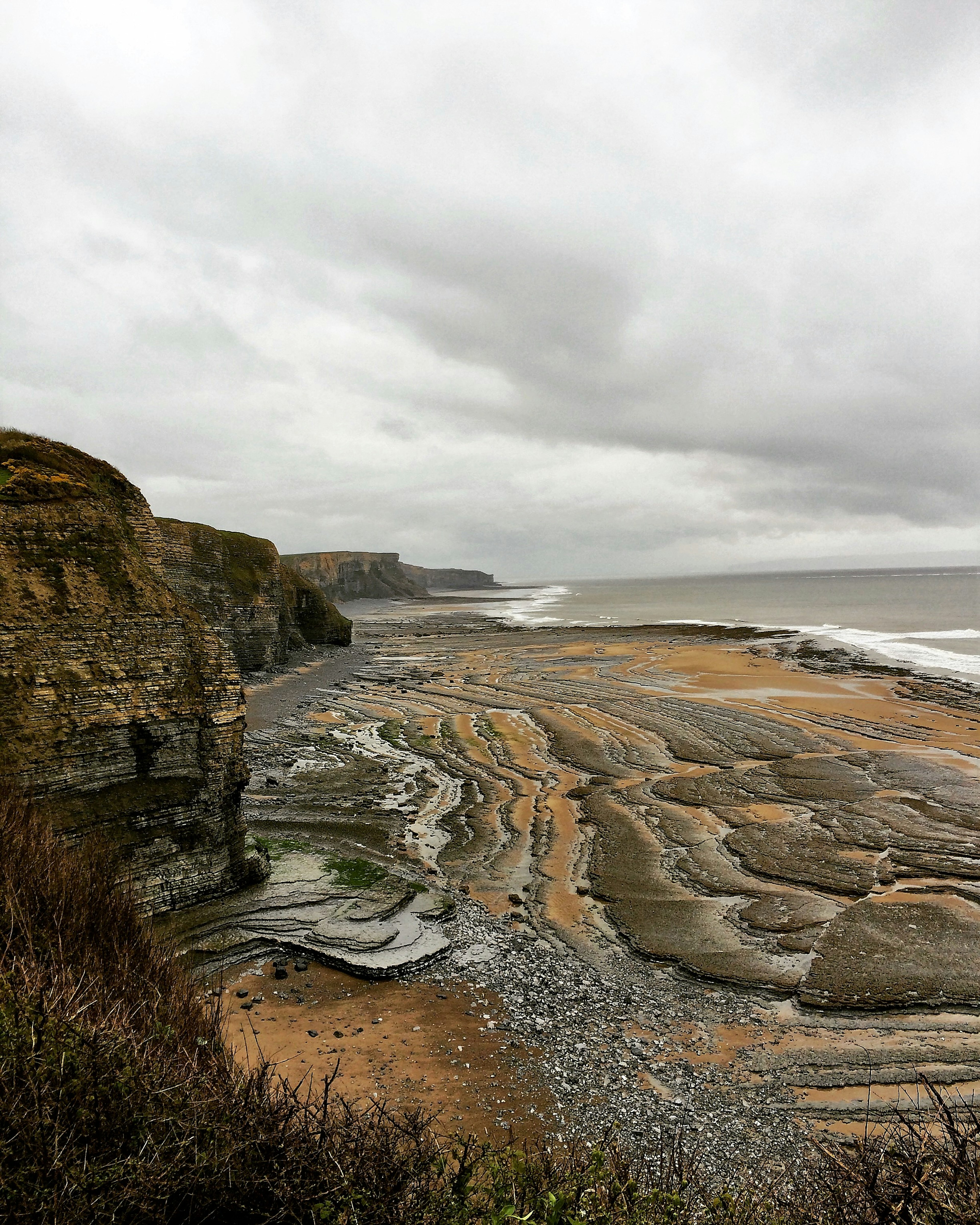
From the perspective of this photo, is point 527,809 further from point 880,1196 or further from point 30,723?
point 880,1196

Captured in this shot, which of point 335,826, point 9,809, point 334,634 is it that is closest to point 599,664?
point 334,634

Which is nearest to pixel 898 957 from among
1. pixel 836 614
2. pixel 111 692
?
pixel 111 692

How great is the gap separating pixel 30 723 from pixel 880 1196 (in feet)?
38.8

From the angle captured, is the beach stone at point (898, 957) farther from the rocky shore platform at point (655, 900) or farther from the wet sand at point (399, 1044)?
the wet sand at point (399, 1044)

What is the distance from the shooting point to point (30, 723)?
31.7 ft

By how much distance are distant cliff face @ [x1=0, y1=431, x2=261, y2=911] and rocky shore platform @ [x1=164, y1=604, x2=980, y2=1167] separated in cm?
143

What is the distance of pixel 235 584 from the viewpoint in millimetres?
38562

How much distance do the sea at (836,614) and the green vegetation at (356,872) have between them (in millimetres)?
40317

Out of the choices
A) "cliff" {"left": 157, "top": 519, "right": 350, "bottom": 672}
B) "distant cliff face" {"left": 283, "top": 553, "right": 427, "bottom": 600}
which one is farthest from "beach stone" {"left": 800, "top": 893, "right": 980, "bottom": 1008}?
"distant cliff face" {"left": 283, "top": 553, "right": 427, "bottom": 600}

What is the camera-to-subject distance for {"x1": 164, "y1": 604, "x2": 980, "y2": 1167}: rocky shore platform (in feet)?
26.5

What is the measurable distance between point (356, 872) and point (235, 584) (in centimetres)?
2977

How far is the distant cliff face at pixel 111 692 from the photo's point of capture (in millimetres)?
9898

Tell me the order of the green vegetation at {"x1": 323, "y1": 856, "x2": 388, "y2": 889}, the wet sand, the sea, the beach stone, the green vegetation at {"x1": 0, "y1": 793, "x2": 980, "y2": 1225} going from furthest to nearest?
the sea → the green vegetation at {"x1": 323, "y1": 856, "x2": 388, "y2": 889} → the beach stone → the wet sand → the green vegetation at {"x1": 0, "y1": 793, "x2": 980, "y2": 1225}

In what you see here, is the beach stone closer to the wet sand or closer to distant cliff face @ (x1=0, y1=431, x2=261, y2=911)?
the wet sand
